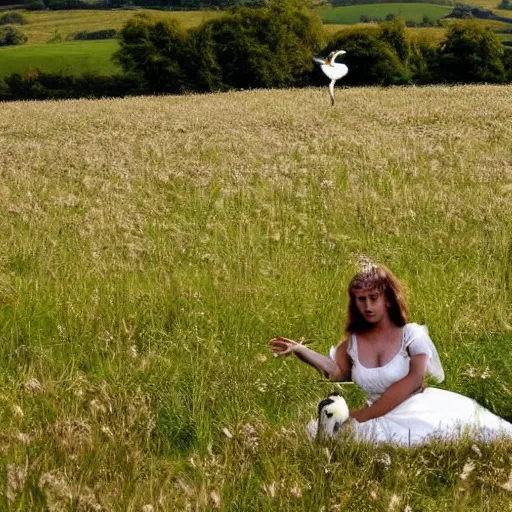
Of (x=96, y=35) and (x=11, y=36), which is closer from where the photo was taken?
(x=96, y=35)

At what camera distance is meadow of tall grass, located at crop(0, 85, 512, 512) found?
3.33 m

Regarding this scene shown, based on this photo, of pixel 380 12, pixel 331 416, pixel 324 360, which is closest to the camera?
pixel 331 416

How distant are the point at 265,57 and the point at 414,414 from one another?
1931 inches

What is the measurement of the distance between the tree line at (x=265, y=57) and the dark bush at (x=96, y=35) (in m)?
35.8

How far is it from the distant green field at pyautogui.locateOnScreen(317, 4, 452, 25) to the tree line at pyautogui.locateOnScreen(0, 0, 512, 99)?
142ft

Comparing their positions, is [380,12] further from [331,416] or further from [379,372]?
[331,416]

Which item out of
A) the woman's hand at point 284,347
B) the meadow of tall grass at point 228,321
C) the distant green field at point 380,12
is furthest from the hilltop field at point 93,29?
the woman's hand at point 284,347

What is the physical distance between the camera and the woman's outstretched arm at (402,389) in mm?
3693

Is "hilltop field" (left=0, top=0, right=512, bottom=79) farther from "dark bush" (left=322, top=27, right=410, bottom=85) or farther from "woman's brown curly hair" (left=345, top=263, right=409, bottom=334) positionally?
"woman's brown curly hair" (left=345, top=263, right=409, bottom=334)

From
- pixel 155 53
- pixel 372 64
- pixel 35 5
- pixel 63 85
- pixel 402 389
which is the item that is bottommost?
pixel 35 5

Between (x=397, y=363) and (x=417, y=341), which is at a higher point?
(x=417, y=341)

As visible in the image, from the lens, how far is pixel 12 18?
112 m

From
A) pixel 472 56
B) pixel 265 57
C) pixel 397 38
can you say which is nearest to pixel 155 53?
pixel 265 57

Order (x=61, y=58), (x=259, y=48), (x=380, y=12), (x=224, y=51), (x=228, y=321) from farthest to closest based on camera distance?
(x=380, y=12) → (x=61, y=58) → (x=224, y=51) → (x=259, y=48) → (x=228, y=321)
